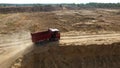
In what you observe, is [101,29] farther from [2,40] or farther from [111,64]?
[2,40]

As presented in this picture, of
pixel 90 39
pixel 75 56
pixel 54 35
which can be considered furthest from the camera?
pixel 90 39

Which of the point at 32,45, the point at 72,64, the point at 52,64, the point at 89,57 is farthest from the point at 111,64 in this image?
the point at 32,45

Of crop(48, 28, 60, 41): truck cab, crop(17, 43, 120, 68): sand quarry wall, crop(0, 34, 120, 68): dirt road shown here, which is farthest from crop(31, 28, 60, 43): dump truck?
crop(17, 43, 120, 68): sand quarry wall

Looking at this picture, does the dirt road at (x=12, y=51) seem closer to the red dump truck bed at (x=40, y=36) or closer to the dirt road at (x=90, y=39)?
the red dump truck bed at (x=40, y=36)

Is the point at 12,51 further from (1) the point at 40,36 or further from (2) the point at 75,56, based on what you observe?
(2) the point at 75,56

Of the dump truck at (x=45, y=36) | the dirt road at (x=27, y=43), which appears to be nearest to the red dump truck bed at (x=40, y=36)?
the dump truck at (x=45, y=36)

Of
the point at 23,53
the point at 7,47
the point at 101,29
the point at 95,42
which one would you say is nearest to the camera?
the point at 23,53

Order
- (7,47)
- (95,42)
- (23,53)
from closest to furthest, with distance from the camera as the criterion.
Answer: (23,53) < (7,47) < (95,42)

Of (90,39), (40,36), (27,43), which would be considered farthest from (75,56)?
(27,43)

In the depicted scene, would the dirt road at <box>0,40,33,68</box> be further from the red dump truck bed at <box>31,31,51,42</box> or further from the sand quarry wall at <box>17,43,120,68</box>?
the sand quarry wall at <box>17,43,120,68</box>
